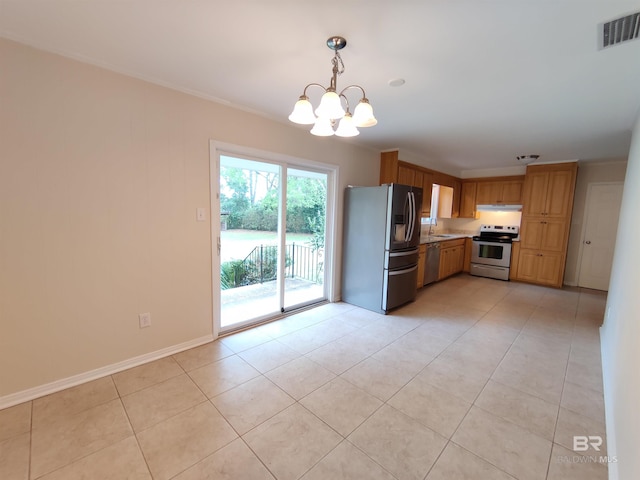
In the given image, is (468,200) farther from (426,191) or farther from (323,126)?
(323,126)

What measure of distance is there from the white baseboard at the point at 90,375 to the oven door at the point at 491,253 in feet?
18.7

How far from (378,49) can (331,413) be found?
2.46 meters

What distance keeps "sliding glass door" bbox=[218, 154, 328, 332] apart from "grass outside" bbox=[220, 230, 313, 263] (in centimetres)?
1

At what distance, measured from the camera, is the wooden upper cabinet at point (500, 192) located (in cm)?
568

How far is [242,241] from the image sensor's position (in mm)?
3188

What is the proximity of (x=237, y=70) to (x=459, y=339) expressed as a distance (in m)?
3.39

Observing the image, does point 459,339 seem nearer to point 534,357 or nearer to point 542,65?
point 534,357

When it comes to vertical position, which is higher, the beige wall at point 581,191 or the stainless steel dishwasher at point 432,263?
the beige wall at point 581,191

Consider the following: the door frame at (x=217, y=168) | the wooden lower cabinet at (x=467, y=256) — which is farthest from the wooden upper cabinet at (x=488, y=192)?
the door frame at (x=217, y=168)

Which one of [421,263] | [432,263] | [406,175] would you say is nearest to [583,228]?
[432,263]

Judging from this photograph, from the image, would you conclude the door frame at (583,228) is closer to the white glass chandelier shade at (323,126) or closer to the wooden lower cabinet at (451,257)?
the wooden lower cabinet at (451,257)

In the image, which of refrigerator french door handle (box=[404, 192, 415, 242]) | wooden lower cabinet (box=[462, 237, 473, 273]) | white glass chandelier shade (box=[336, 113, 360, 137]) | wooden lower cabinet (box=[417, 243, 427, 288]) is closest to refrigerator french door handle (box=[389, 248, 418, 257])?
refrigerator french door handle (box=[404, 192, 415, 242])

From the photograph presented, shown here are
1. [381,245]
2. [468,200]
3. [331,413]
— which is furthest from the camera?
[468,200]

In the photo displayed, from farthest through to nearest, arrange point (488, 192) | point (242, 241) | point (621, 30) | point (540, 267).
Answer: point (488, 192) < point (540, 267) < point (242, 241) < point (621, 30)
